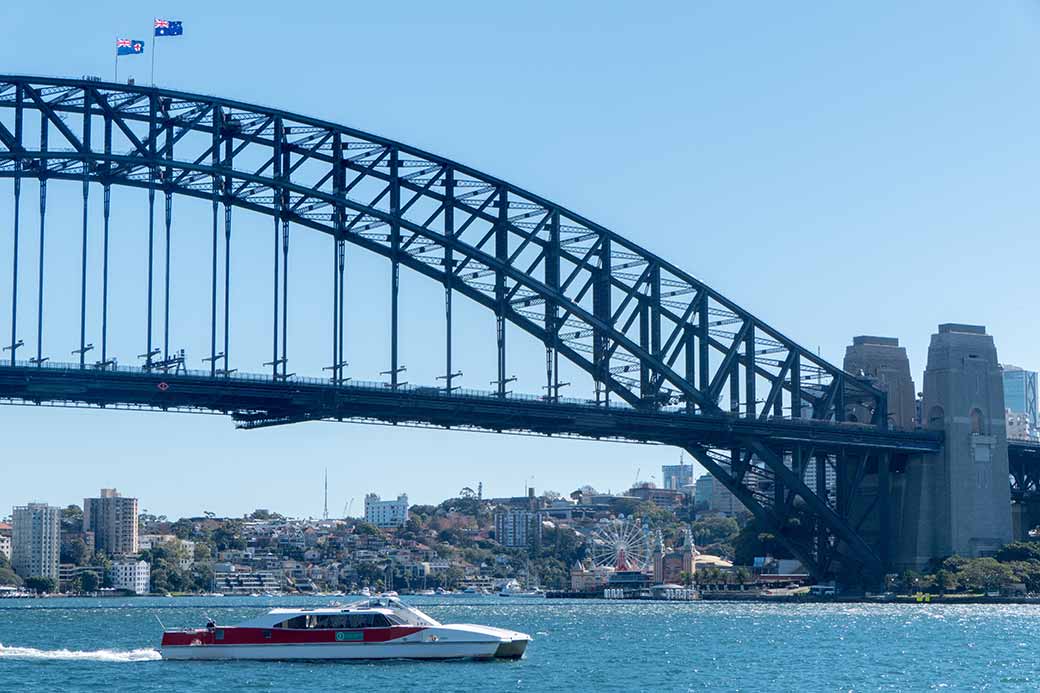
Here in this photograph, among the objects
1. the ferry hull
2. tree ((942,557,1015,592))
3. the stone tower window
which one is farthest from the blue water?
the stone tower window

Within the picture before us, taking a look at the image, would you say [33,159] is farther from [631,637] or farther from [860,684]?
[860,684]

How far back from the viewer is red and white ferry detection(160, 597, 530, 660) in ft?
236

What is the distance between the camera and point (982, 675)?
229ft

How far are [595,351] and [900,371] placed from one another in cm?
3281

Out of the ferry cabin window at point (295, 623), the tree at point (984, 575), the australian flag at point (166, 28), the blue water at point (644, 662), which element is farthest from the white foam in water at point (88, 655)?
the tree at point (984, 575)

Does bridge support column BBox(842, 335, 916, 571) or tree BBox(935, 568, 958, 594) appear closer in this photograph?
tree BBox(935, 568, 958, 594)

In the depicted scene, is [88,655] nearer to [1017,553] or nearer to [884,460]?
[884,460]

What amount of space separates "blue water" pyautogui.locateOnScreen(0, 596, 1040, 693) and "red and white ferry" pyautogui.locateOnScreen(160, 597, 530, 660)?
53cm

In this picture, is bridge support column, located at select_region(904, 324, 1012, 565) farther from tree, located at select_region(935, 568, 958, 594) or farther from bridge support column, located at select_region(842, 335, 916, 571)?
tree, located at select_region(935, 568, 958, 594)

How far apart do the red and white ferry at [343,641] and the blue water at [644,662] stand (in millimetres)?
531

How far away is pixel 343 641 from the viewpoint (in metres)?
71.9

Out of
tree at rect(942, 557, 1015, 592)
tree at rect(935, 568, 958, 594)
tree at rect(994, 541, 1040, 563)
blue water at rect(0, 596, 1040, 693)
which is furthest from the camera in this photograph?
tree at rect(994, 541, 1040, 563)

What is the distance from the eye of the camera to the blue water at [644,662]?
213 feet

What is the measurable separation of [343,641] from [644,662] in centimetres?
1201
